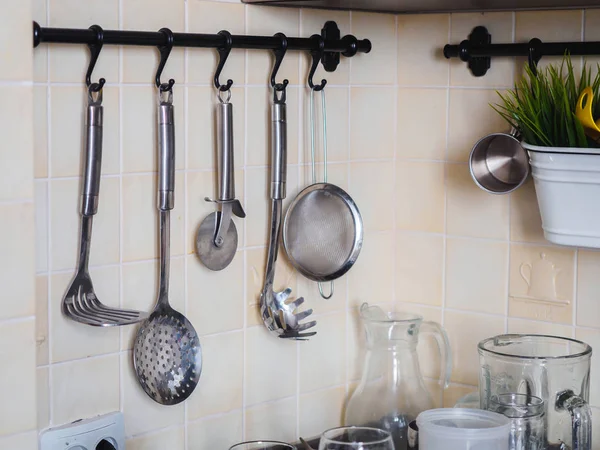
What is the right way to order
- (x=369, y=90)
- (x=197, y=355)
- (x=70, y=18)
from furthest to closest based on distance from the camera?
(x=369, y=90)
(x=197, y=355)
(x=70, y=18)

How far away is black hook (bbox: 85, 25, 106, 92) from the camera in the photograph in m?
1.02

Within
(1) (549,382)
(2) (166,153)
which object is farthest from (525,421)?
(2) (166,153)

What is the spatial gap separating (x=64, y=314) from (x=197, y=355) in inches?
7.4

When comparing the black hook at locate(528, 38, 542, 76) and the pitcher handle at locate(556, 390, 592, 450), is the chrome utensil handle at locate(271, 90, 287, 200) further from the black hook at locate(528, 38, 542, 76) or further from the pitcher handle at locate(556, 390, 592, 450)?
the pitcher handle at locate(556, 390, 592, 450)

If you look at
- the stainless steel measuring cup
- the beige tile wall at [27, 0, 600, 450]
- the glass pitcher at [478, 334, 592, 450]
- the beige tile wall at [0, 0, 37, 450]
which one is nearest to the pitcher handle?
the glass pitcher at [478, 334, 592, 450]

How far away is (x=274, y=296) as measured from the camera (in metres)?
1.29

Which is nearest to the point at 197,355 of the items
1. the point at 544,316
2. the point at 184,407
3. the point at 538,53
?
the point at 184,407

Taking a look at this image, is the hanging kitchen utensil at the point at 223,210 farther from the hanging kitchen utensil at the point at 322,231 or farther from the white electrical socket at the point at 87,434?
the white electrical socket at the point at 87,434

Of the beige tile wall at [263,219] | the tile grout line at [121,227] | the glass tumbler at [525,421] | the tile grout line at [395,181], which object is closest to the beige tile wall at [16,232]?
the beige tile wall at [263,219]

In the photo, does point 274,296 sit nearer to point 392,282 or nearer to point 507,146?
point 392,282

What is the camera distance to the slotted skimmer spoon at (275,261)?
1.23 meters

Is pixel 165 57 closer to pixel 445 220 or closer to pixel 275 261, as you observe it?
pixel 275 261

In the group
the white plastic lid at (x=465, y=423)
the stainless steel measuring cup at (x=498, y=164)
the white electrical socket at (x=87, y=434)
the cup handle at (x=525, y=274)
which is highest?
the stainless steel measuring cup at (x=498, y=164)

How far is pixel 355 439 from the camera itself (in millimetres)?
1111
